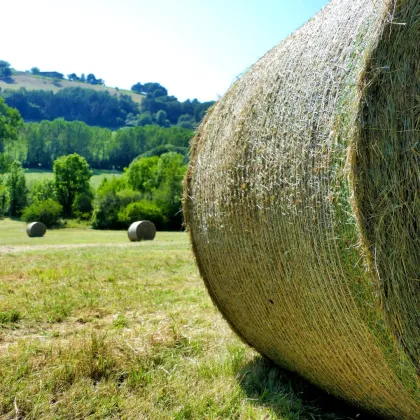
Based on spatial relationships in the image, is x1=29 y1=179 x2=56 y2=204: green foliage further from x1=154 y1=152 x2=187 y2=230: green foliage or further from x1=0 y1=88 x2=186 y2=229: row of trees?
x1=154 y1=152 x2=187 y2=230: green foliage

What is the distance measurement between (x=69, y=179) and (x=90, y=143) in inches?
1738

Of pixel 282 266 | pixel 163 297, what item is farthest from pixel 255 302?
pixel 163 297

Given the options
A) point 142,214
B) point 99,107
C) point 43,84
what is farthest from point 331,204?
point 43,84

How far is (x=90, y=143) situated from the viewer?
99.8 m

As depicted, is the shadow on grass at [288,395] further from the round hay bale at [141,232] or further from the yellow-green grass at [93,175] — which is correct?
the yellow-green grass at [93,175]

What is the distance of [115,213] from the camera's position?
47.4 meters

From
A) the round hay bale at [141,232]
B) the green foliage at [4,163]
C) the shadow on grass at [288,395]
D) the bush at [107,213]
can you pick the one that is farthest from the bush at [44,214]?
the shadow on grass at [288,395]

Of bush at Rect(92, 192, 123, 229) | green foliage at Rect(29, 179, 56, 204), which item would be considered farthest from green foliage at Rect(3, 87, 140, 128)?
bush at Rect(92, 192, 123, 229)

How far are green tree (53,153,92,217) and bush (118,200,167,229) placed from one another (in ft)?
36.5

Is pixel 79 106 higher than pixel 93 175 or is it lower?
higher

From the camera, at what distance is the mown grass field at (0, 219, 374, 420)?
3693mm

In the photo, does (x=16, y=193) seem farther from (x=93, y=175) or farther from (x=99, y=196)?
(x=93, y=175)

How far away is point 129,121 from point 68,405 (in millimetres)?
166859

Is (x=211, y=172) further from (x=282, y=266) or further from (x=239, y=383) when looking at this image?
(x=239, y=383)
